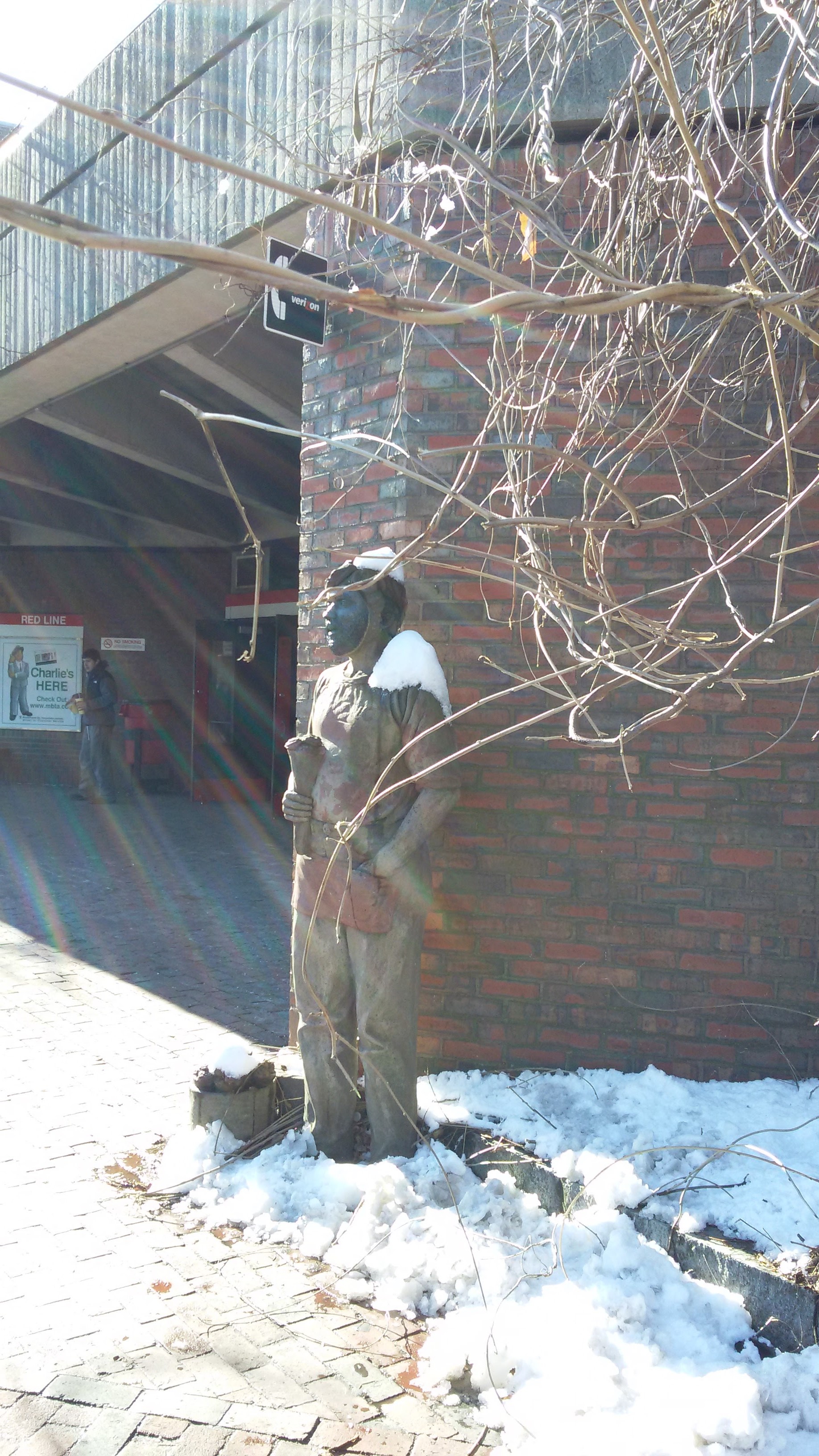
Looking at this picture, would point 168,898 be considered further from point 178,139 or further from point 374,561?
point 374,561

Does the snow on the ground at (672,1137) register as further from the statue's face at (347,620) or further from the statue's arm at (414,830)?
the statue's face at (347,620)

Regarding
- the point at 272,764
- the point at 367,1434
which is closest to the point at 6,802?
the point at 272,764

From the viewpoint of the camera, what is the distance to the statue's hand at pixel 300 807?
3779mm

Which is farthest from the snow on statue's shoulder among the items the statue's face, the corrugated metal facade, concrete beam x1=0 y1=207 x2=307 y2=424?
concrete beam x1=0 y1=207 x2=307 y2=424

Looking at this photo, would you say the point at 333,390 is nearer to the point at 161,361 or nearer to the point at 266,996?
the point at 266,996

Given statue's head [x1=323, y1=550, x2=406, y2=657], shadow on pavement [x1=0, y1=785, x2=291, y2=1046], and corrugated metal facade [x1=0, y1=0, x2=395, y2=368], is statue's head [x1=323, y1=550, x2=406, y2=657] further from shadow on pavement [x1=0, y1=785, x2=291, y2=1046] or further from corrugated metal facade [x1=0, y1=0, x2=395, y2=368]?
shadow on pavement [x1=0, y1=785, x2=291, y2=1046]

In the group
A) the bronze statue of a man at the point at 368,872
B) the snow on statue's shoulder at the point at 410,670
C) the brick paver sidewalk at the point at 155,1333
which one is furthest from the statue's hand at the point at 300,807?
the brick paver sidewalk at the point at 155,1333

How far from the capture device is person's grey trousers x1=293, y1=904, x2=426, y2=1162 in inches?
147

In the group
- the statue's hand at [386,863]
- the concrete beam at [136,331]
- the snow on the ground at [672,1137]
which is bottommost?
the snow on the ground at [672,1137]

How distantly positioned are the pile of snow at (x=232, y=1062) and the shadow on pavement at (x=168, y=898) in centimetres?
134

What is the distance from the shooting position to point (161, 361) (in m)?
9.30

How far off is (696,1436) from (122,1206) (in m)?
2.01

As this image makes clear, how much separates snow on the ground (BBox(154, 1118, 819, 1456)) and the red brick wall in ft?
2.69

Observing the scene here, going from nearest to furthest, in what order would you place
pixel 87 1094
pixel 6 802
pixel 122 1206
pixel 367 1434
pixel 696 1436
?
pixel 696 1436 → pixel 367 1434 → pixel 122 1206 → pixel 87 1094 → pixel 6 802
